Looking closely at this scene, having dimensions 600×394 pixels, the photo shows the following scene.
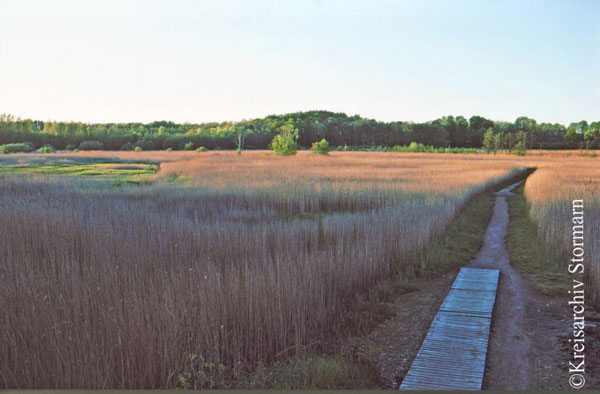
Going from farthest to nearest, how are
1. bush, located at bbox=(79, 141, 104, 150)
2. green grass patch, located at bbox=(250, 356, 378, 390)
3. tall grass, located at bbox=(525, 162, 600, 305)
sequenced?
bush, located at bbox=(79, 141, 104, 150) < tall grass, located at bbox=(525, 162, 600, 305) < green grass patch, located at bbox=(250, 356, 378, 390)

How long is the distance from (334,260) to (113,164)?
26.1 ft

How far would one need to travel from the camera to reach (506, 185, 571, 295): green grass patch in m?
5.40

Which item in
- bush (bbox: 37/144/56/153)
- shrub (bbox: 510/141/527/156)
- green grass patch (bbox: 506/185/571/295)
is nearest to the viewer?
green grass patch (bbox: 506/185/571/295)

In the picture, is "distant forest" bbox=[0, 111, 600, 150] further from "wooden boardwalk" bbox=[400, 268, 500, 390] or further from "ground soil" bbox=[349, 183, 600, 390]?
"wooden boardwalk" bbox=[400, 268, 500, 390]

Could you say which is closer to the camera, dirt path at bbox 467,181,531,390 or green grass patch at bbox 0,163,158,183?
dirt path at bbox 467,181,531,390

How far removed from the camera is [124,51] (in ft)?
15.5

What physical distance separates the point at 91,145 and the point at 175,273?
13.6 ft

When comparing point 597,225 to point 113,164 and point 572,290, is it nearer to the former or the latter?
point 572,290

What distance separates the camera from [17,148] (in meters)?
6.41

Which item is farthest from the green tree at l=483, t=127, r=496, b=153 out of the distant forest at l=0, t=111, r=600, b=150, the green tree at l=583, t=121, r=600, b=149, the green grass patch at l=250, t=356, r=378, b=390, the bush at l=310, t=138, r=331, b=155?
the bush at l=310, t=138, r=331, b=155

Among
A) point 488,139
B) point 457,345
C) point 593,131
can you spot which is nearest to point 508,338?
point 457,345

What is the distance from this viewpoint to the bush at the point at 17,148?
6.25 metres

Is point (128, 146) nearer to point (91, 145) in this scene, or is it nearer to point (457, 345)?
point (91, 145)

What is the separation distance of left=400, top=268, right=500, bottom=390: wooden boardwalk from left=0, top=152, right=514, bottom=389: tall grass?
3.06 feet
